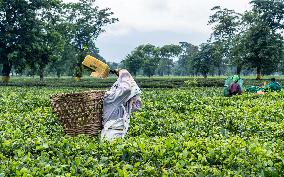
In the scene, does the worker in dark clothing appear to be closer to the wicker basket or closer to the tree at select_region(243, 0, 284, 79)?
the wicker basket

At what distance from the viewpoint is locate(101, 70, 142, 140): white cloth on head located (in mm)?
6910

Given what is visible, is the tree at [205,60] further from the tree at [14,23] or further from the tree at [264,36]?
the tree at [14,23]

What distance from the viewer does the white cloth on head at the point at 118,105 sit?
6910 millimetres

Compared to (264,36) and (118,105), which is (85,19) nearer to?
(264,36)

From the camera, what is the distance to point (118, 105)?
699cm

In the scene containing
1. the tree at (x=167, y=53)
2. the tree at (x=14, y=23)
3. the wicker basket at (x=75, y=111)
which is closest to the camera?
the wicker basket at (x=75, y=111)

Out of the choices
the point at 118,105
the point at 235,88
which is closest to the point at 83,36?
the point at 235,88

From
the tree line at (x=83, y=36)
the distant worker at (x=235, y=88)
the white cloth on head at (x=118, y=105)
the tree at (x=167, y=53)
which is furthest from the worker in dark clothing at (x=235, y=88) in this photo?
the tree at (x=167, y=53)

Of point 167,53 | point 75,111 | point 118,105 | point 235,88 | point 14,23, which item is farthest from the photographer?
point 167,53

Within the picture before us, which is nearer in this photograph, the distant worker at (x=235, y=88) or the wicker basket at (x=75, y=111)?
the wicker basket at (x=75, y=111)

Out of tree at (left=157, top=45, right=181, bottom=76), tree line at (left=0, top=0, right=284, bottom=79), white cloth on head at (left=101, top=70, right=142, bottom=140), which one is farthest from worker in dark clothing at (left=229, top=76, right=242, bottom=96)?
tree at (left=157, top=45, right=181, bottom=76)

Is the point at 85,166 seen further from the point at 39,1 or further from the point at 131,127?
the point at 39,1

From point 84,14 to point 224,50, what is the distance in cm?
2137

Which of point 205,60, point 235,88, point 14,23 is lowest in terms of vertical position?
point 235,88
